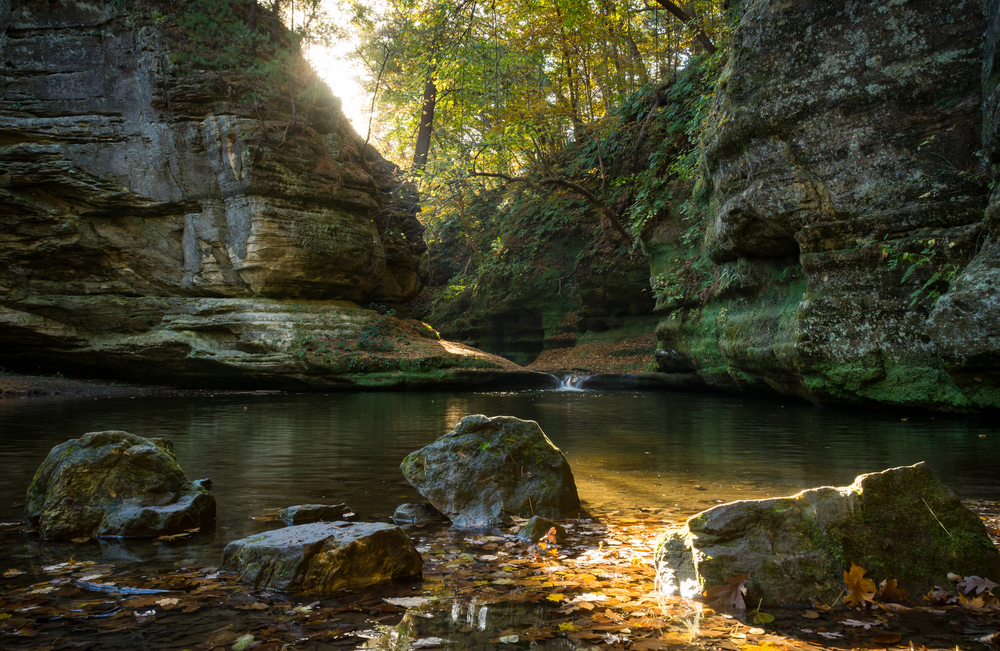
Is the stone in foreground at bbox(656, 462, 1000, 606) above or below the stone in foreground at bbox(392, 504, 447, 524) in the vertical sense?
above

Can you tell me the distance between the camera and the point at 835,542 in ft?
9.07

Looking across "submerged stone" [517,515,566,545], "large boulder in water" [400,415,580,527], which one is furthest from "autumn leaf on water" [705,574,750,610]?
"large boulder in water" [400,415,580,527]

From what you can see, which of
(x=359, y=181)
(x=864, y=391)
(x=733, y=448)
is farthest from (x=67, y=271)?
(x=864, y=391)

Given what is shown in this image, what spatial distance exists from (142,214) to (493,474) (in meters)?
17.1

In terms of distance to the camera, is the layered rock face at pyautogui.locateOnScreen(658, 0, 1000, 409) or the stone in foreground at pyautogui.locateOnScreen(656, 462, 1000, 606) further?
the layered rock face at pyautogui.locateOnScreen(658, 0, 1000, 409)

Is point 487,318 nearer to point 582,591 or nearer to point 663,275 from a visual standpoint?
point 663,275

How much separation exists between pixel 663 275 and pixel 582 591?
14922mm

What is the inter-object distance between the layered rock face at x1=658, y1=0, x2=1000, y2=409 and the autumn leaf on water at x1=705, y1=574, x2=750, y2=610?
23.2 ft

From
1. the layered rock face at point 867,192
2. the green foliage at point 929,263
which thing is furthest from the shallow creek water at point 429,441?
the green foliage at point 929,263

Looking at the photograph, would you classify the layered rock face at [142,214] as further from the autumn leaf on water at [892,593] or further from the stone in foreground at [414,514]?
the autumn leaf on water at [892,593]

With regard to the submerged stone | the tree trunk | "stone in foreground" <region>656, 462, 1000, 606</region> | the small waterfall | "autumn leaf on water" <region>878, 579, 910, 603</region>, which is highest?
the tree trunk

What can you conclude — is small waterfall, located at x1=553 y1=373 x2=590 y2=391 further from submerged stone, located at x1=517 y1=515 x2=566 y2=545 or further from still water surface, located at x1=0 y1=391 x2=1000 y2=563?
submerged stone, located at x1=517 y1=515 x2=566 y2=545

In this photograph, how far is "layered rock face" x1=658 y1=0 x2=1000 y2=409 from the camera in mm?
8570

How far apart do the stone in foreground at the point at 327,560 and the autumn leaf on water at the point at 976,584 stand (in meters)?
2.60
